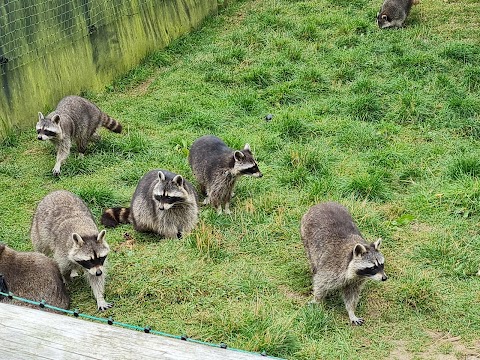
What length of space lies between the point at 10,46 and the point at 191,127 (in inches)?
81.8

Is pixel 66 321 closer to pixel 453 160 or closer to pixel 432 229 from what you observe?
pixel 432 229

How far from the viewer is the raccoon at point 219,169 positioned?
18.2 ft

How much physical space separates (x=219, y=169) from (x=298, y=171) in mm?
766

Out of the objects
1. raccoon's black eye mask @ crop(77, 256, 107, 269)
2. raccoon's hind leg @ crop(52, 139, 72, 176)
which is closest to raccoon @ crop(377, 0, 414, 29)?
raccoon's hind leg @ crop(52, 139, 72, 176)

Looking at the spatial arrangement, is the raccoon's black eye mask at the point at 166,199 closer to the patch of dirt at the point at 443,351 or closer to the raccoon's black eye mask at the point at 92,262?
the raccoon's black eye mask at the point at 92,262

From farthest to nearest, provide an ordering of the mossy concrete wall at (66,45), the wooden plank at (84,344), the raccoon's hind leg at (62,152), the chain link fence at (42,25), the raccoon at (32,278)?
the mossy concrete wall at (66,45), the chain link fence at (42,25), the raccoon's hind leg at (62,152), the raccoon at (32,278), the wooden plank at (84,344)

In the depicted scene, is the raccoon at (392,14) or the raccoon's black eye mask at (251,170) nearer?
the raccoon's black eye mask at (251,170)

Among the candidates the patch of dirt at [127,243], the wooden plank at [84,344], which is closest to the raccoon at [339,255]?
the patch of dirt at [127,243]

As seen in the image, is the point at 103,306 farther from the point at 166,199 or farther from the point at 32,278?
the point at 166,199

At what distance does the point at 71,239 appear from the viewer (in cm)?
449

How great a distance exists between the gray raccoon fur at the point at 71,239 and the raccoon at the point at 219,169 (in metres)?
1.19

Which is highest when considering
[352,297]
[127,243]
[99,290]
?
[99,290]

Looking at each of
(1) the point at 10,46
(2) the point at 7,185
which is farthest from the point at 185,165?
(1) the point at 10,46

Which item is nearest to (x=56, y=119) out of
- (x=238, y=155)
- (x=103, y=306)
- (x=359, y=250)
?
(x=238, y=155)
